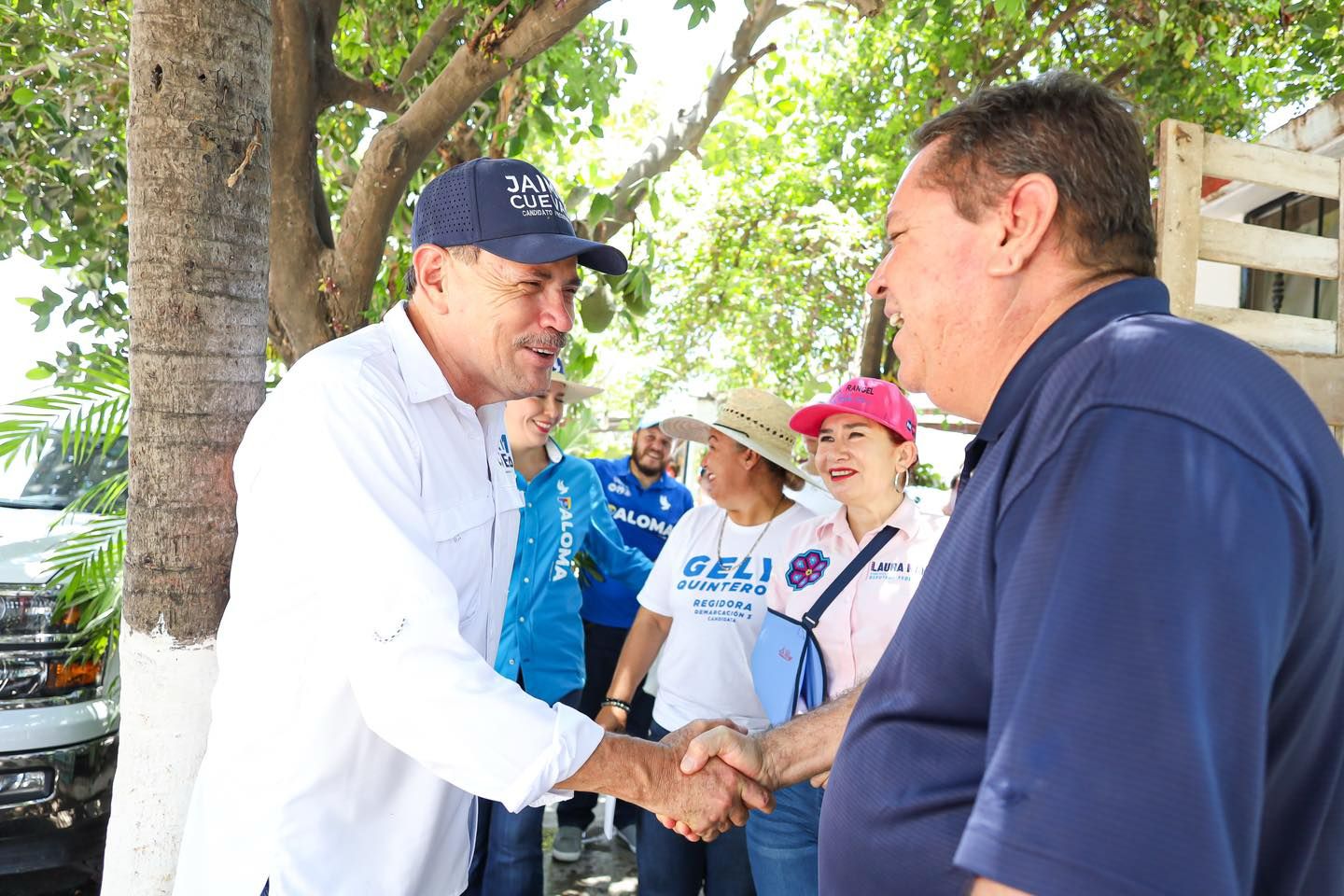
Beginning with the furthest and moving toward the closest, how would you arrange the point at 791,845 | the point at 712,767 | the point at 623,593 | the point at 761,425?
the point at 623,593, the point at 761,425, the point at 791,845, the point at 712,767

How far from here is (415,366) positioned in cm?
228

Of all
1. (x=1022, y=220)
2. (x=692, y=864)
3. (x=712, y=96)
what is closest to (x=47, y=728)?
(x=692, y=864)

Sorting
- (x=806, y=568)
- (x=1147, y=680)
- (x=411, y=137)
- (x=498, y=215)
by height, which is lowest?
(x=806, y=568)

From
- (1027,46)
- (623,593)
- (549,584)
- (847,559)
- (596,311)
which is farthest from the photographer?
(1027,46)

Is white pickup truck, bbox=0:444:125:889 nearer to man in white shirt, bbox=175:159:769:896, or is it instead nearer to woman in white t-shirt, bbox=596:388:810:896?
woman in white t-shirt, bbox=596:388:810:896

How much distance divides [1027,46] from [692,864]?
6.95 meters

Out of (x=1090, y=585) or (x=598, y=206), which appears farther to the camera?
(x=598, y=206)

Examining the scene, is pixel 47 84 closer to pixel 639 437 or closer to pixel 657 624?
pixel 639 437

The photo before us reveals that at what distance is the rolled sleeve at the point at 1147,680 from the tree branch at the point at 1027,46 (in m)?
7.75

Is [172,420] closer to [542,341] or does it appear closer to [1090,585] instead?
[542,341]

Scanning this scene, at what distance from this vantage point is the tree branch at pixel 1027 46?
7695mm

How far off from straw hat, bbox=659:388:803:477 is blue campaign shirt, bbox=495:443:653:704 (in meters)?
0.76

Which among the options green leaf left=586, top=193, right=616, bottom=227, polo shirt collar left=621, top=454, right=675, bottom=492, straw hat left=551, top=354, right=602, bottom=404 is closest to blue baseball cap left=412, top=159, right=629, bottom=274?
green leaf left=586, top=193, right=616, bottom=227

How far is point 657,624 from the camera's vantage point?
14.1 feet
